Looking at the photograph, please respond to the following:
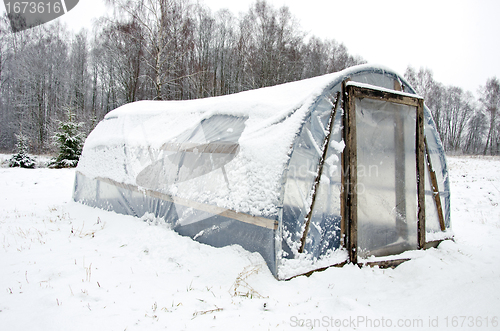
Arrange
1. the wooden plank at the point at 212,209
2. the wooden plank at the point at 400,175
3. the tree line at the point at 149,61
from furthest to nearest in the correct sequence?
the tree line at the point at 149,61 < the wooden plank at the point at 400,175 < the wooden plank at the point at 212,209

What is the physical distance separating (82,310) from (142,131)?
379 centimetres

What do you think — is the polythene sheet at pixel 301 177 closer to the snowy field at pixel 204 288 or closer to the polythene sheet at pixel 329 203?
the polythene sheet at pixel 329 203

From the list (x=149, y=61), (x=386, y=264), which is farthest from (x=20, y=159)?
(x=386, y=264)

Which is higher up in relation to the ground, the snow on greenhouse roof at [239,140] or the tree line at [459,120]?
the tree line at [459,120]

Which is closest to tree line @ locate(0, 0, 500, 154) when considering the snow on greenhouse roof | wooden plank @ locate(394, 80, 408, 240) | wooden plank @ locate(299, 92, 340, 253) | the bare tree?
the bare tree

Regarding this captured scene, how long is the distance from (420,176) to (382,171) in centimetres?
71

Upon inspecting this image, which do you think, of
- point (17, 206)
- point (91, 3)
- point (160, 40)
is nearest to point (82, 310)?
point (17, 206)

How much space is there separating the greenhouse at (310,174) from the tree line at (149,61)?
29.8 feet

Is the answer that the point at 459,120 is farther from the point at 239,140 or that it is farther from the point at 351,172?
the point at 239,140

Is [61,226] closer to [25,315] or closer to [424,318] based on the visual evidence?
[25,315]

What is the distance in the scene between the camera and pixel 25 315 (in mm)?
2311

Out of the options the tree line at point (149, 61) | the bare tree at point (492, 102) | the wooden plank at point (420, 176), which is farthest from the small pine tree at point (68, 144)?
the bare tree at point (492, 102)

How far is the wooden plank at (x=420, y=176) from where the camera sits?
4.12 meters

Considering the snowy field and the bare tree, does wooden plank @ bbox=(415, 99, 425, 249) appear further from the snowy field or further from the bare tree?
the bare tree
